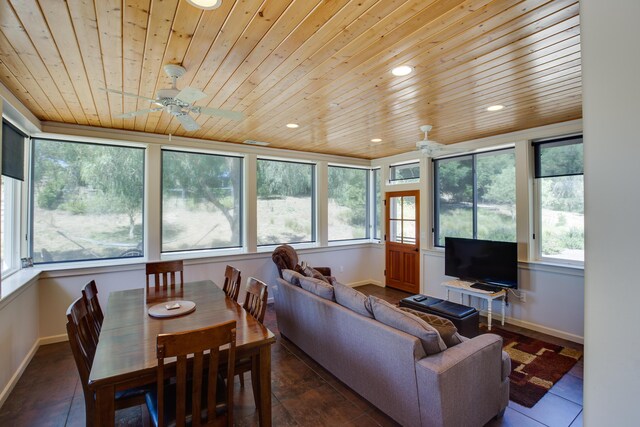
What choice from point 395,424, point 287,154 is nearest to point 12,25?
point 395,424

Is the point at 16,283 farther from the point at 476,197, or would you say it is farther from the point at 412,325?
the point at 476,197

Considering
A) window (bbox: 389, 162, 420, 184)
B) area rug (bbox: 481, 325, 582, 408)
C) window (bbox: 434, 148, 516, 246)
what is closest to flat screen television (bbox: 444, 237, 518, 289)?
window (bbox: 434, 148, 516, 246)

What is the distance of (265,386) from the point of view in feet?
6.68

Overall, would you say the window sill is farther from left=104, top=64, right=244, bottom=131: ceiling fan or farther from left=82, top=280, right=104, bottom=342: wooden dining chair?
left=104, top=64, right=244, bottom=131: ceiling fan

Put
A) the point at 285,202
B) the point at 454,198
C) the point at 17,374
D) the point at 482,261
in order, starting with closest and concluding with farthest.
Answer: the point at 17,374 < the point at 482,261 < the point at 454,198 < the point at 285,202

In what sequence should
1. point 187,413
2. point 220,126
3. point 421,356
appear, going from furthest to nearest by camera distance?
point 220,126 → point 421,356 → point 187,413

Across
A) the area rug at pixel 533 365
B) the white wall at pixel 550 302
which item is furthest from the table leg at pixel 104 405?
the white wall at pixel 550 302

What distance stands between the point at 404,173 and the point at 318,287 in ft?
12.5

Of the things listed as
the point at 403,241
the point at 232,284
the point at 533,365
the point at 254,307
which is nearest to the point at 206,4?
the point at 254,307

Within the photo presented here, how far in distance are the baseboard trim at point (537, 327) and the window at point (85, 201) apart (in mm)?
5209

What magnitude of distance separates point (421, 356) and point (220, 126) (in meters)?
3.50

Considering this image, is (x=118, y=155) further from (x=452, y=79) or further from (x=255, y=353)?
(x=452, y=79)

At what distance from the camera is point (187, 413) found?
1.72 m

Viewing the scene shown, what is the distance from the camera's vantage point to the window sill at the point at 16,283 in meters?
2.68
